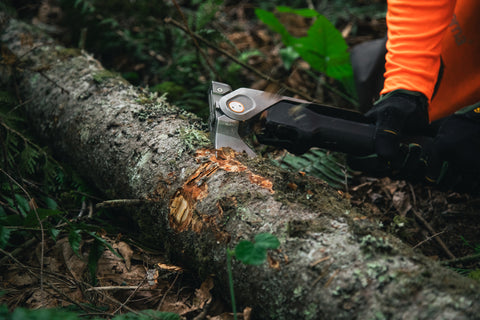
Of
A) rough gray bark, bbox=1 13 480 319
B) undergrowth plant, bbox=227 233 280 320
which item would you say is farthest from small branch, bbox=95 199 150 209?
undergrowth plant, bbox=227 233 280 320

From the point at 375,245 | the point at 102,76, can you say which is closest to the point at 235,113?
the point at 375,245

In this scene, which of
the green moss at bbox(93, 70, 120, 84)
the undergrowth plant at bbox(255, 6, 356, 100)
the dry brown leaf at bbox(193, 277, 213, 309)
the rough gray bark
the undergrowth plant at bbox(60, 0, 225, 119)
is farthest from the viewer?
the undergrowth plant at bbox(60, 0, 225, 119)

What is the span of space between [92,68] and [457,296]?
8.00 feet

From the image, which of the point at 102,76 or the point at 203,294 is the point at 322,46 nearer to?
the point at 102,76

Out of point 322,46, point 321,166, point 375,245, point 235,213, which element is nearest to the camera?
point 375,245

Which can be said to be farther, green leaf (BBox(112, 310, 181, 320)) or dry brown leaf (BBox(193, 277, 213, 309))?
dry brown leaf (BBox(193, 277, 213, 309))

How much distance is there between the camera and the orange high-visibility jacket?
74.9 inches

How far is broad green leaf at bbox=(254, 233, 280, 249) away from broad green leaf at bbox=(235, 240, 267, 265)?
15mm

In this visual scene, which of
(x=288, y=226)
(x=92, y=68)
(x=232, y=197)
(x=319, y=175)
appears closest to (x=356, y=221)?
(x=288, y=226)

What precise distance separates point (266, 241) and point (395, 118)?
1.14 m

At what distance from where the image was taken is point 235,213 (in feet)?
4.40

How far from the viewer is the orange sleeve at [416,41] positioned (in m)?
1.88

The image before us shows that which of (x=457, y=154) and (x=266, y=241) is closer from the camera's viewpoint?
(x=266, y=241)

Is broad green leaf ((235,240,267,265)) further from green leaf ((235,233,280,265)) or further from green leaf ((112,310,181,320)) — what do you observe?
green leaf ((112,310,181,320))
